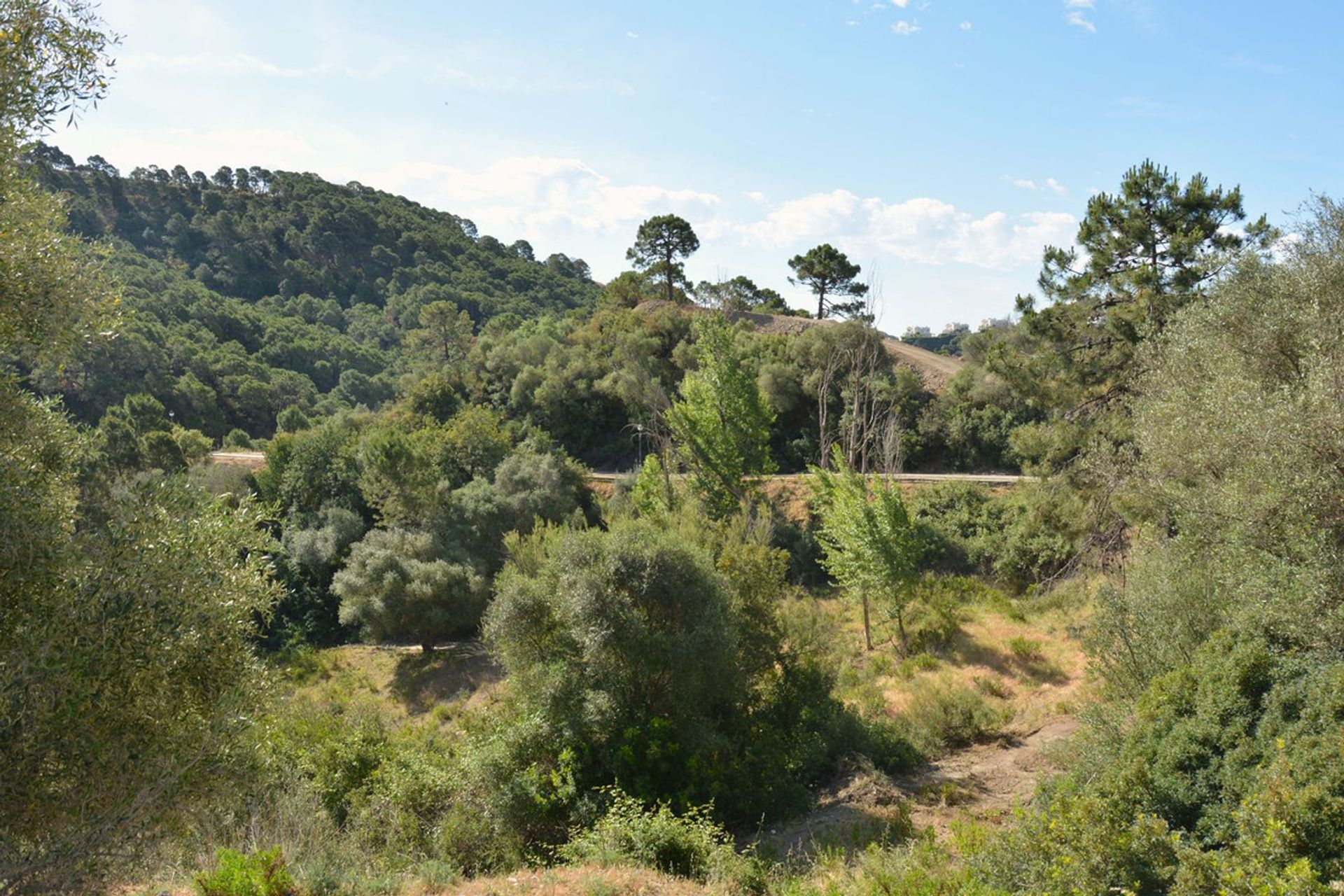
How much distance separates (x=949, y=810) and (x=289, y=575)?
29.4 metres

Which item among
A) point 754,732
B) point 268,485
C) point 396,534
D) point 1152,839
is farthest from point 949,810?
point 268,485

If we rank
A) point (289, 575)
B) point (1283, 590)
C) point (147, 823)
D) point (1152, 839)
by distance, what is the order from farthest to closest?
point (289, 575)
point (1283, 590)
point (1152, 839)
point (147, 823)

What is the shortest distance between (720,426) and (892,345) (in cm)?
1857

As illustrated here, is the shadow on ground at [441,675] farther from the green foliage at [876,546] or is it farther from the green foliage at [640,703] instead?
the green foliage at [876,546]

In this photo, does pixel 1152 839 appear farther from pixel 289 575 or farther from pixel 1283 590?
pixel 289 575

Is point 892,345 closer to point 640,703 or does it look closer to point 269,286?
point 640,703

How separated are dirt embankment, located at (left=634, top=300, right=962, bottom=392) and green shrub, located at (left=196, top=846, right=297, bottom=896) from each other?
34563 mm

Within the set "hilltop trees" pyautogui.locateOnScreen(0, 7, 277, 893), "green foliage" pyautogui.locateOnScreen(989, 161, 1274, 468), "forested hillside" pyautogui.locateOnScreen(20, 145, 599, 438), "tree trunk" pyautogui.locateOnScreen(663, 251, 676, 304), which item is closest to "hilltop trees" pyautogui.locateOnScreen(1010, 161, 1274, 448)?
"green foliage" pyautogui.locateOnScreen(989, 161, 1274, 468)

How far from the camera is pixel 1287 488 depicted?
969cm

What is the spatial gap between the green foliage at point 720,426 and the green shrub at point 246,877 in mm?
21834

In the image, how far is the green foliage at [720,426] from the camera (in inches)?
1138

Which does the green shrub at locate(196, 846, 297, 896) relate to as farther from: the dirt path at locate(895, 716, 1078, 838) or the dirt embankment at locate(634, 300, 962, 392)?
the dirt embankment at locate(634, 300, 962, 392)

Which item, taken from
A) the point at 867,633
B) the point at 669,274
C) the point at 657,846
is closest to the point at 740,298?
the point at 669,274

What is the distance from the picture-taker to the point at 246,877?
23.4 feet
